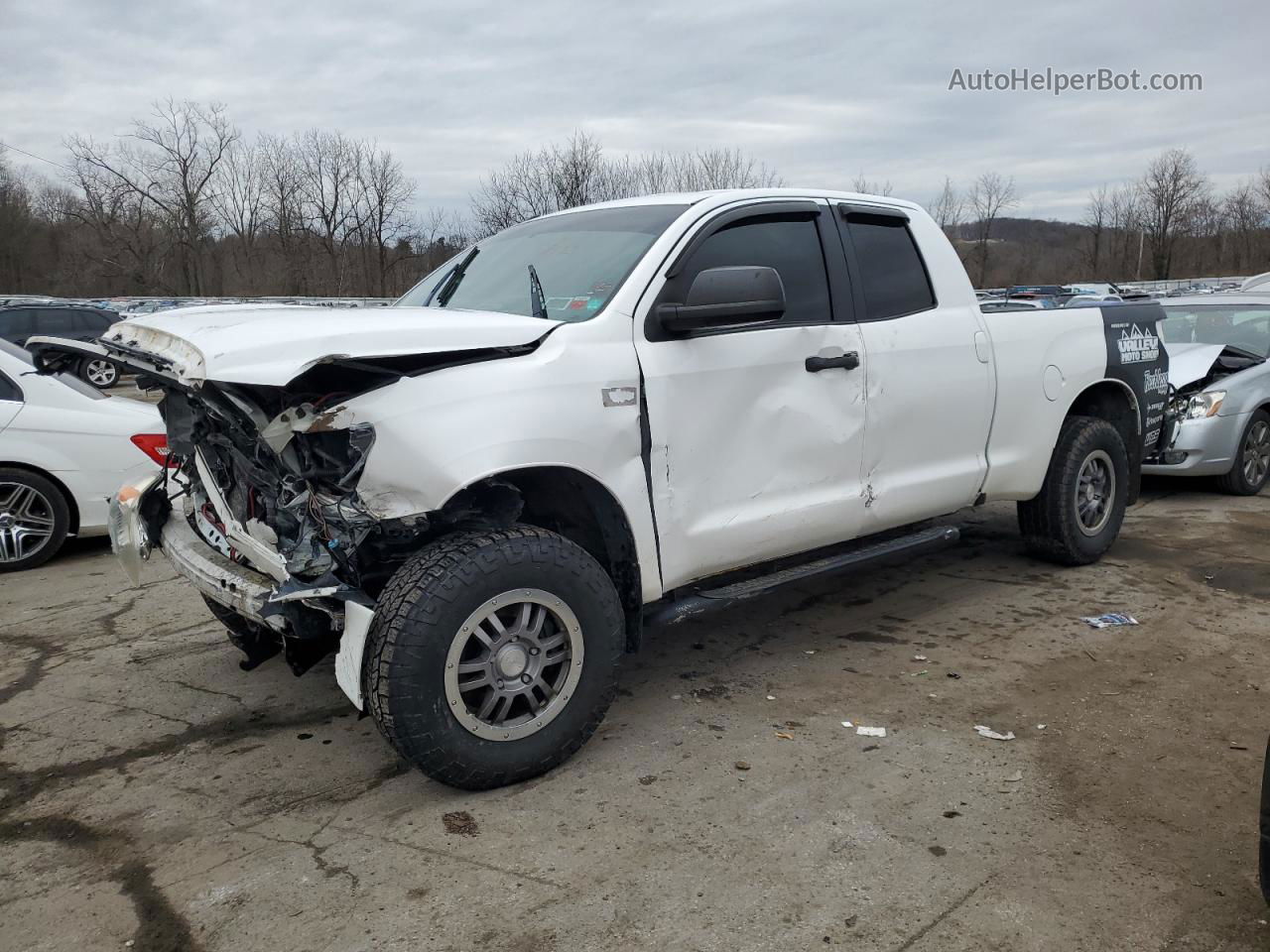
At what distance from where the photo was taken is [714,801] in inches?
125

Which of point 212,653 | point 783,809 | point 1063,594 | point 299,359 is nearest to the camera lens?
point 299,359

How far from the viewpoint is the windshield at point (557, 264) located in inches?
146

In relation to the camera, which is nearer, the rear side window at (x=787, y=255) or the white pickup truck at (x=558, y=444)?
the white pickup truck at (x=558, y=444)

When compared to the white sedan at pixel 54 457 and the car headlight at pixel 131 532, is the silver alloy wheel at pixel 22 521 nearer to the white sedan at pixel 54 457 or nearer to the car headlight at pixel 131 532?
the white sedan at pixel 54 457

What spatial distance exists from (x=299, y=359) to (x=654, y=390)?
123cm

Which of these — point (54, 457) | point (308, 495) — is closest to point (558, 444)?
point (308, 495)

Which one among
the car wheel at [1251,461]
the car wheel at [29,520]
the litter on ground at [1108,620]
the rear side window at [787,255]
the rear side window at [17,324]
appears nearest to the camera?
the rear side window at [787,255]

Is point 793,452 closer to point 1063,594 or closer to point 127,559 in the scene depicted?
point 1063,594

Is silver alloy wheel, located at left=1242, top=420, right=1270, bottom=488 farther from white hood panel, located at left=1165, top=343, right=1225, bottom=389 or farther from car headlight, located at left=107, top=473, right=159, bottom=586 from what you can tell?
car headlight, located at left=107, top=473, right=159, bottom=586

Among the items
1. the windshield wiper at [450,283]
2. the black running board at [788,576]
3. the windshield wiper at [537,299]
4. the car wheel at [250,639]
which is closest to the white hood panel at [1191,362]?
the black running board at [788,576]

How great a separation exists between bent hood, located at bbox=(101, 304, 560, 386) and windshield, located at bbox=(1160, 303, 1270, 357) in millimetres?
7465

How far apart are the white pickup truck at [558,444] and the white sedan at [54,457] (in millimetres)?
2619

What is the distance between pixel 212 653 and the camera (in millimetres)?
4695

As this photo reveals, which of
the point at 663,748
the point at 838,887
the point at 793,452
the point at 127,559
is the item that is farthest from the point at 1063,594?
the point at 127,559
